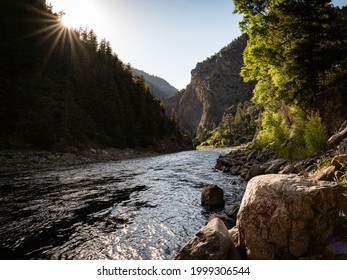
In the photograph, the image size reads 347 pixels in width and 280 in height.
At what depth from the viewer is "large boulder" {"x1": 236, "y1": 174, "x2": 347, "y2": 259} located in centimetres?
509

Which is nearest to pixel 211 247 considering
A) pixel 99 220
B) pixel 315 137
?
pixel 99 220

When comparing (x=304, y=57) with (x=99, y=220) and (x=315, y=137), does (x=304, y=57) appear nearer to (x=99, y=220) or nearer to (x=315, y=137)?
(x=315, y=137)

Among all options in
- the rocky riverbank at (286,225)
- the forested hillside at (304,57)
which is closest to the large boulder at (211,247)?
the rocky riverbank at (286,225)

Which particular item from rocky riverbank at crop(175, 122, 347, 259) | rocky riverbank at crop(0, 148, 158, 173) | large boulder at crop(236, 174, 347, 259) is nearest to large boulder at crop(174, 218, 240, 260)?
rocky riverbank at crop(175, 122, 347, 259)

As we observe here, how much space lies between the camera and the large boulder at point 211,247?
5.29 meters

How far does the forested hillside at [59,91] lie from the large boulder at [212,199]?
1143 inches

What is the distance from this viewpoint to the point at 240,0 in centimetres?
2178

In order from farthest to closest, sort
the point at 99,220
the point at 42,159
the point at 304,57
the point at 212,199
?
the point at 42,159, the point at 304,57, the point at 212,199, the point at 99,220

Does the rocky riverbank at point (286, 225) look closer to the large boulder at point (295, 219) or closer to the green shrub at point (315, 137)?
the large boulder at point (295, 219)

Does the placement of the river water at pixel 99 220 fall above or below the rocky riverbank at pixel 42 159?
below

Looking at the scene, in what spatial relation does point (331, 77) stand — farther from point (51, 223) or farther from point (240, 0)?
point (51, 223)

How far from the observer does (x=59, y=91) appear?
168 ft

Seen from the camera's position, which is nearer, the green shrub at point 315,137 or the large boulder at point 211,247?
the large boulder at point 211,247

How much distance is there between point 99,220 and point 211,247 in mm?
5808
